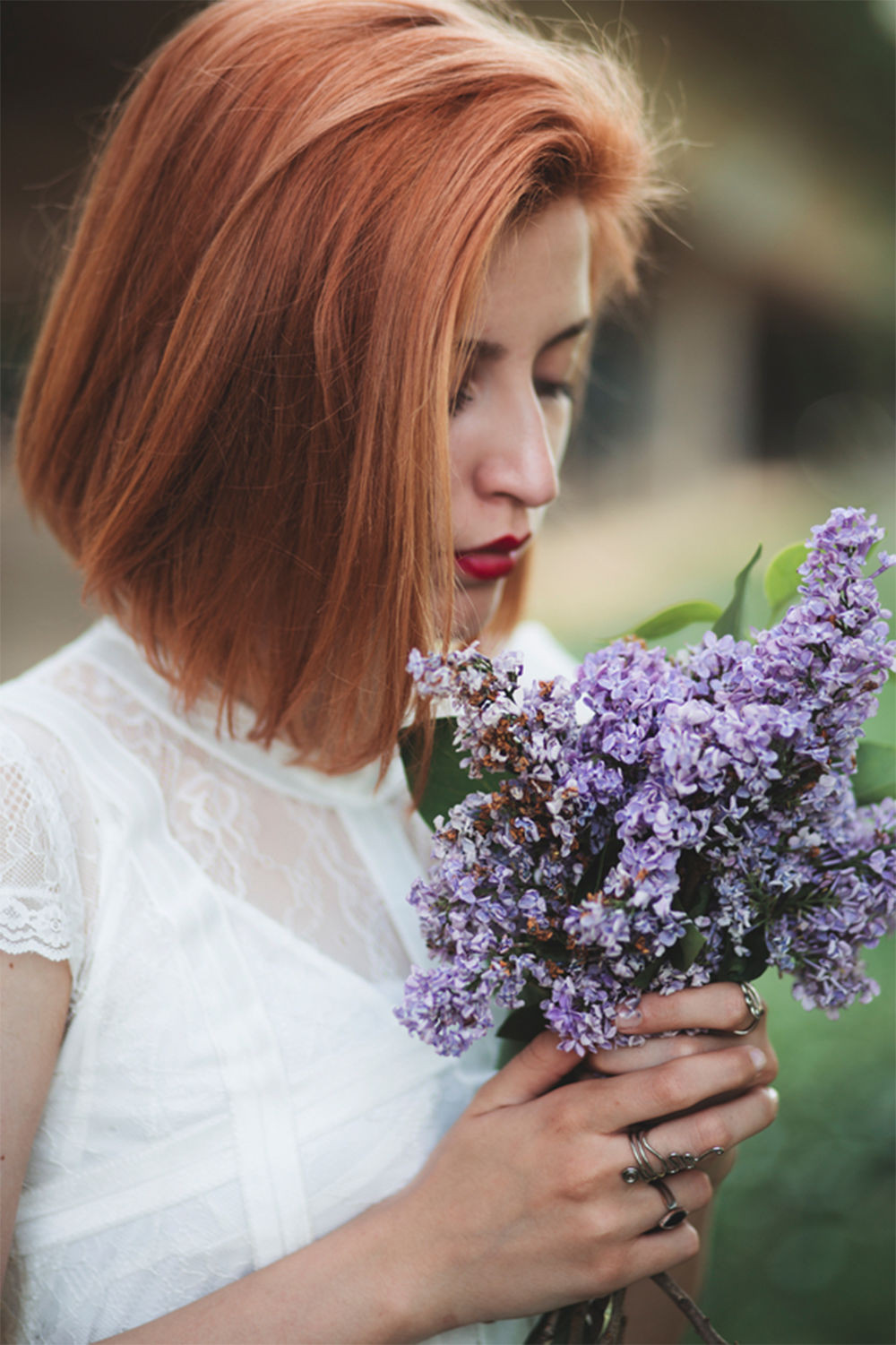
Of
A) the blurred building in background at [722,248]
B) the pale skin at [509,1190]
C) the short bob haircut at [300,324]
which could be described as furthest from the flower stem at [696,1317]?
the blurred building in background at [722,248]

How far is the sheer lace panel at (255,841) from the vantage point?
1033 millimetres

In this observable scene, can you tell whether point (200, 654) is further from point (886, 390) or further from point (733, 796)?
point (886, 390)

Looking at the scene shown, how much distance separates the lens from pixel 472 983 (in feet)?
2.31

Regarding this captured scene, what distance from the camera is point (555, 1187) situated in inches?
31.1

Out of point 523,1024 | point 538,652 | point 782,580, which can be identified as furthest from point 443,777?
point 538,652

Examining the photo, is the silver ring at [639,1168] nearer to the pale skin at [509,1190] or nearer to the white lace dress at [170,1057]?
the pale skin at [509,1190]

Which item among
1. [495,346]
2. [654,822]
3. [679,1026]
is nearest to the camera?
[654,822]

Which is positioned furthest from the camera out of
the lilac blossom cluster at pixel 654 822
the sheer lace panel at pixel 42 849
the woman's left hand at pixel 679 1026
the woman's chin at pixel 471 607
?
the woman's chin at pixel 471 607

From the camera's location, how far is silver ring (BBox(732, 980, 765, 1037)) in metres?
0.78

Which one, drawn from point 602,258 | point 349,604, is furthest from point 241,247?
point 602,258

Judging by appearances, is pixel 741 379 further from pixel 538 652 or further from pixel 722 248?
pixel 538 652

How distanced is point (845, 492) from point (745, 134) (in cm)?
257

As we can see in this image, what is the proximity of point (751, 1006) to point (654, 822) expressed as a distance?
24 cm

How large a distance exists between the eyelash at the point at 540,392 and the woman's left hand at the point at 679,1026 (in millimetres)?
564
